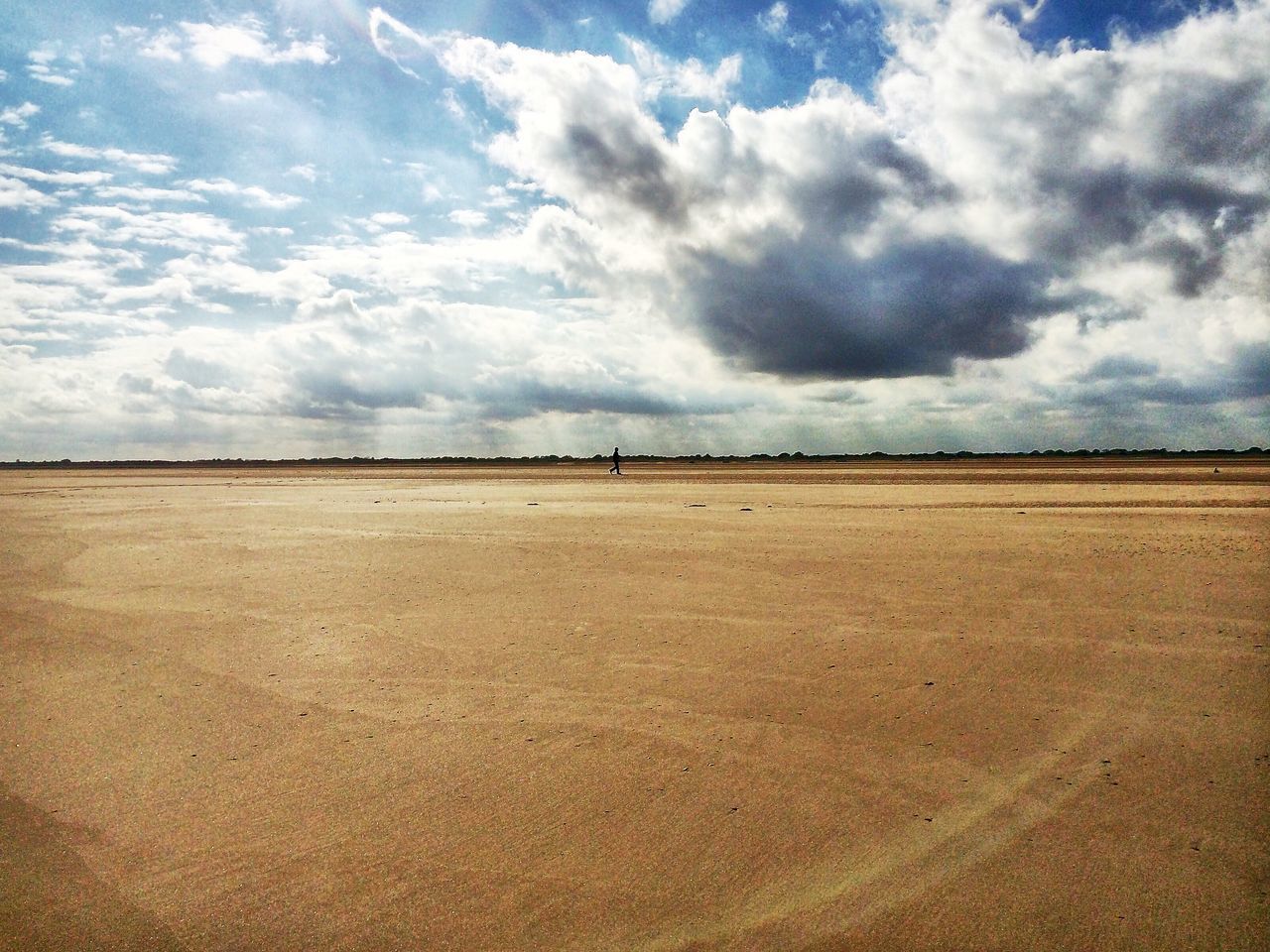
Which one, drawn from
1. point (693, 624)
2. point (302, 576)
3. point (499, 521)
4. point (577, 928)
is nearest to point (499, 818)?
point (577, 928)

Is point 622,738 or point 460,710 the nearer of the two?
point 622,738

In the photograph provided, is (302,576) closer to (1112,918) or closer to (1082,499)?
(1112,918)

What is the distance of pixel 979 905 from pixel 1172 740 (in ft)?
8.42

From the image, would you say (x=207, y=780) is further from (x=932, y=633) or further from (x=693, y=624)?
(x=932, y=633)

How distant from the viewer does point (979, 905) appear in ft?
10.3

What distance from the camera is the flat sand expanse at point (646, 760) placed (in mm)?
3176

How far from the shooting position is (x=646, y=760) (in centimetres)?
462

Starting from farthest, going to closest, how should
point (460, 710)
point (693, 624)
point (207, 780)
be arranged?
1. point (693, 624)
2. point (460, 710)
3. point (207, 780)

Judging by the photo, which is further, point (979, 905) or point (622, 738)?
point (622, 738)

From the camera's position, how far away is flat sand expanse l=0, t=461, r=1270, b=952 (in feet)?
10.4

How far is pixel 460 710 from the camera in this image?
18.1ft

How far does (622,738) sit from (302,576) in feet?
25.4

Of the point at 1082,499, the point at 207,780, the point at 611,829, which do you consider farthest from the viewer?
the point at 1082,499

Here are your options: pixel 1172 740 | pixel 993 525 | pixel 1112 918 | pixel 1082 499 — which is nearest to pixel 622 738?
pixel 1112 918
